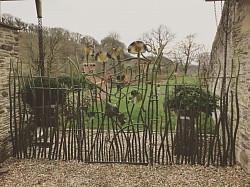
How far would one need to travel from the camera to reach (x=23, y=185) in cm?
313

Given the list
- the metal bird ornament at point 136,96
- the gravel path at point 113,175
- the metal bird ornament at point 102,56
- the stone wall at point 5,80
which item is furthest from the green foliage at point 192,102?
the stone wall at point 5,80

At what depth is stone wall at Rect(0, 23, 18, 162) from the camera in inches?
142

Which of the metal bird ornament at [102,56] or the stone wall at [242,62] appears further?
the metal bird ornament at [102,56]

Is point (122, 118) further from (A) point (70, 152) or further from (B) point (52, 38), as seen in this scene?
(B) point (52, 38)

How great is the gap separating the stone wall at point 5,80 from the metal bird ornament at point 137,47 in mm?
1885

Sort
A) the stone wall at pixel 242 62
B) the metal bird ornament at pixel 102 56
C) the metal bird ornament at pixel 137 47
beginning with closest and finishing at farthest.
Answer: the stone wall at pixel 242 62 → the metal bird ornament at pixel 137 47 → the metal bird ornament at pixel 102 56

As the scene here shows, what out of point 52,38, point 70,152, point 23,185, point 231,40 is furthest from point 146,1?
point 23,185

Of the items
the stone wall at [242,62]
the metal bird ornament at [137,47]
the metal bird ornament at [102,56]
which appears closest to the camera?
the stone wall at [242,62]

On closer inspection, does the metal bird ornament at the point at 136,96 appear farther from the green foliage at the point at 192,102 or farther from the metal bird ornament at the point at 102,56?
the metal bird ornament at the point at 102,56

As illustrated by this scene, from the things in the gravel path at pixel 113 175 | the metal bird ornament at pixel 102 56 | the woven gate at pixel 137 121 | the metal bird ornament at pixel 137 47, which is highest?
the metal bird ornament at pixel 137 47

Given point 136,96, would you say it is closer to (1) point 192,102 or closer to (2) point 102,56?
(2) point 102,56

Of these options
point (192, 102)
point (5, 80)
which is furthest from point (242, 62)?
point (5, 80)

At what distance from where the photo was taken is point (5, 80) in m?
3.71

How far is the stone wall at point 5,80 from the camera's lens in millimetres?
3602
